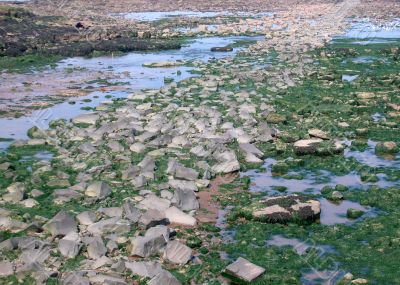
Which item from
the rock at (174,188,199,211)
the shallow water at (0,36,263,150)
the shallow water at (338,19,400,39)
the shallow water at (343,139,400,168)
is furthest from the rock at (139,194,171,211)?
the shallow water at (338,19,400,39)

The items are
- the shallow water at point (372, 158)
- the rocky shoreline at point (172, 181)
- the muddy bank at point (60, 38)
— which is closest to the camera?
the rocky shoreline at point (172, 181)

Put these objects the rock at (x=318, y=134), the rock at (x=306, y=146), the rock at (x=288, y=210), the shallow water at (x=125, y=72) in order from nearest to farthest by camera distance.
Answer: the rock at (x=288, y=210) → the rock at (x=306, y=146) → the rock at (x=318, y=134) → the shallow water at (x=125, y=72)

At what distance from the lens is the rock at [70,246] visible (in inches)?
320

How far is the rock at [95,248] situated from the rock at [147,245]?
1.57 ft

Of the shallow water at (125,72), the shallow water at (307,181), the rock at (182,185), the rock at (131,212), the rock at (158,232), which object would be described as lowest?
the shallow water at (125,72)

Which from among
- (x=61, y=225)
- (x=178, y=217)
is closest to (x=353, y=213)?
(x=178, y=217)

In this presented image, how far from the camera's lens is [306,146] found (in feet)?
43.6

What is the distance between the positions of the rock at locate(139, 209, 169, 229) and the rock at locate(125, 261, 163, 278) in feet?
4.18

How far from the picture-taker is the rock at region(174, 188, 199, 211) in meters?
9.96

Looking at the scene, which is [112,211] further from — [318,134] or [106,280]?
[318,134]

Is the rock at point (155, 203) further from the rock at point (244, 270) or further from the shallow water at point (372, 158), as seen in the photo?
the shallow water at point (372, 158)

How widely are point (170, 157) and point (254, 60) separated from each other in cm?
1642

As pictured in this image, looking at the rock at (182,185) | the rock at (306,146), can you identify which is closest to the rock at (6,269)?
the rock at (182,185)

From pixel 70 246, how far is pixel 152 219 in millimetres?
1541
